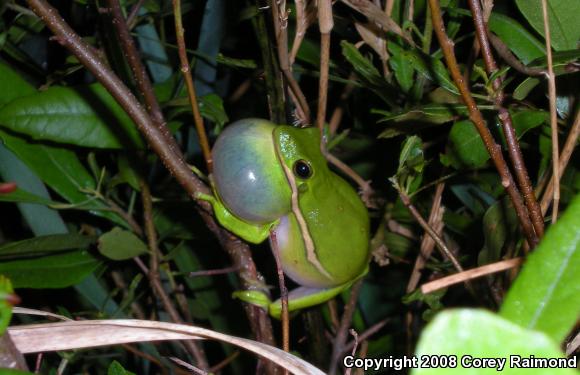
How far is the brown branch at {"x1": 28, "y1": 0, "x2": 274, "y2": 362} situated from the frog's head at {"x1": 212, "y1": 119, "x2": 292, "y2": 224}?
42 millimetres

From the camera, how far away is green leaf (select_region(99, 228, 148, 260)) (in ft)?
3.22

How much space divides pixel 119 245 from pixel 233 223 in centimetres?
24

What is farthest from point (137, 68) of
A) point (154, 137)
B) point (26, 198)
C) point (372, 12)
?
point (26, 198)

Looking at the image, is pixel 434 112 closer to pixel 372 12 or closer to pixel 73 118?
pixel 372 12

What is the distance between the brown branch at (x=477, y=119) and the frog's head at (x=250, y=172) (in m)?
0.34

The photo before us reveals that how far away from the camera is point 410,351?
1.08 m

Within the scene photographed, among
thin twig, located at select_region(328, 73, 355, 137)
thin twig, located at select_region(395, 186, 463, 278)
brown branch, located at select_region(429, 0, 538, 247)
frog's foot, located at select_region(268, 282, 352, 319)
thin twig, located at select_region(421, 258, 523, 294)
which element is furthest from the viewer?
thin twig, located at select_region(328, 73, 355, 137)

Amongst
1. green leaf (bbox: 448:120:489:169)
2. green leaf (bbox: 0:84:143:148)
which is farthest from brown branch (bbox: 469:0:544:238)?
green leaf (bbox: 0:84:143:148)

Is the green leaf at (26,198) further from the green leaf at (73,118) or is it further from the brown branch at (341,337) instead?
the brown branch at (341,337)

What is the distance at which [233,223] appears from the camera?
0.88m

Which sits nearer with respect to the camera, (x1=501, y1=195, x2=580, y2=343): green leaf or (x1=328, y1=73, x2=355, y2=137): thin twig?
(x1=501, y1=195, x2=580, y2=343): green leaf

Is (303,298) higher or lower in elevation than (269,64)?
lower

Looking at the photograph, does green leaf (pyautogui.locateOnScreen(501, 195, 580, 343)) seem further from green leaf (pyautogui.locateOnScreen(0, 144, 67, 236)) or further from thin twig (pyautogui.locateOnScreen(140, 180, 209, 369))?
green leaf (pyautogui.locateOnScreen(0, 144, 67, 236))

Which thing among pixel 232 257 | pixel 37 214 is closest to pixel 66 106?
pixel 37 214
